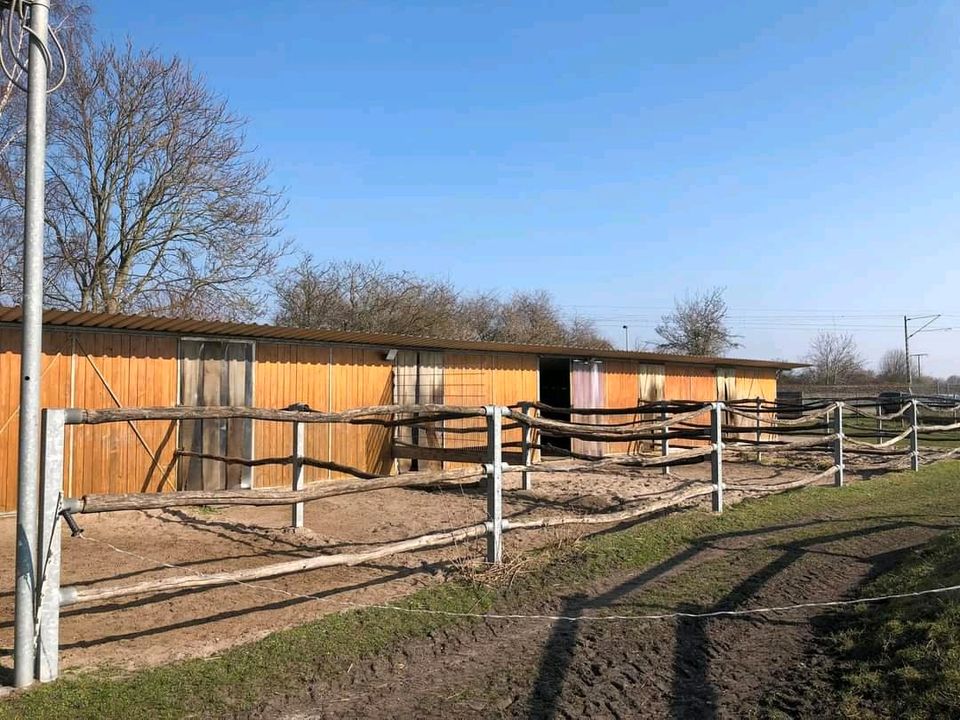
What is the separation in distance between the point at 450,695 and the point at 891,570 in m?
3.98

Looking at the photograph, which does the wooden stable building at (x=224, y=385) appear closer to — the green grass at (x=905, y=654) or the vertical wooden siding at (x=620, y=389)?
the vertical wooden siding at (x=620, y=389)

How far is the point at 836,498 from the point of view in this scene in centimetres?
988

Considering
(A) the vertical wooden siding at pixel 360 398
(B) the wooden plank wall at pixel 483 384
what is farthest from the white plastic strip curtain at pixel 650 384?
(A) the vertical wooden siding at pixel 360 398

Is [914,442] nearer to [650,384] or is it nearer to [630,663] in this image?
[650,384]

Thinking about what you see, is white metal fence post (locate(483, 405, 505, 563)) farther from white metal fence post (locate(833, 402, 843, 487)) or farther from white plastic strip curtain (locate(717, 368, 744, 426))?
white plastic strip curtain (locate(717, 368, 744, 426))

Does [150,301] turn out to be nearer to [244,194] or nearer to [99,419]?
[244,194]

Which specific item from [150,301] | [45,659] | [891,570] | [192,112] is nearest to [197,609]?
[45,659]

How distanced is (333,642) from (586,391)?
12.3 meters

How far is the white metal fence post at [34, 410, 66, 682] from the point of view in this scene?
3633mm

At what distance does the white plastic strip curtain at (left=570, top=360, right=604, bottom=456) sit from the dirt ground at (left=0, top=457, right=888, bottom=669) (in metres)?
4.55

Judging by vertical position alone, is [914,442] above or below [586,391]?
below

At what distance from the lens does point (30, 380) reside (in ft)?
12.0

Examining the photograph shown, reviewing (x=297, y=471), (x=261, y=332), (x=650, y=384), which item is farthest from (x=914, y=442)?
(x=261, y=332)

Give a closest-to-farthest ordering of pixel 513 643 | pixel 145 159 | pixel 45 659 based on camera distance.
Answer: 1. pixel 45 659
2. pixel 513 643
3. pixel 145 159
